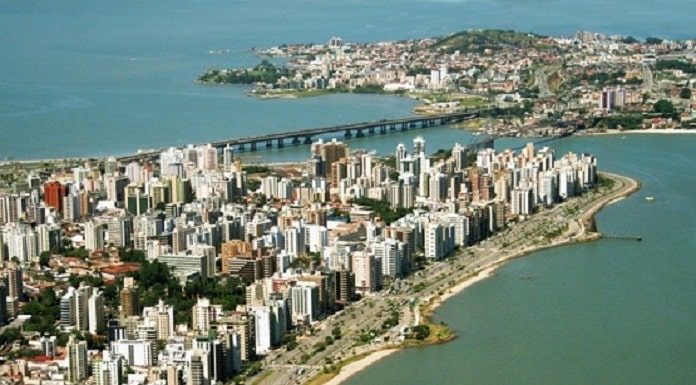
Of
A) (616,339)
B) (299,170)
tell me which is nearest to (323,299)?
(616,339)

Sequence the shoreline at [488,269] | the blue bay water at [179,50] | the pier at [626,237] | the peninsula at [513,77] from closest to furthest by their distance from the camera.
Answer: the shoreline at [488,269] < the pier at [626,237] < the blue bay water at [179,50] < the peninsula at [513,77]

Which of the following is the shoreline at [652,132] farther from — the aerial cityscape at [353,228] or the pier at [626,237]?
the pier at [626,237]

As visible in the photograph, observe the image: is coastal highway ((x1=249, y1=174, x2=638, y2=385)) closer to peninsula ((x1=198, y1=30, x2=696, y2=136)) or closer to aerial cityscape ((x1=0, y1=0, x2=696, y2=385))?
aerial cityscape ((x1=0, y1=0, x2=696, y2=385))

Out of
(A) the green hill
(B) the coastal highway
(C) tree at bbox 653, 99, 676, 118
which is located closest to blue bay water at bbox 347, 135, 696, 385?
(B) the coastal highway

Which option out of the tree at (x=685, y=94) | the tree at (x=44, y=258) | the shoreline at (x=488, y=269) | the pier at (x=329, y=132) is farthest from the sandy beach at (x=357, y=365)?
the tree at (x=685, y=94)

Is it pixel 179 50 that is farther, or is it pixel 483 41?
pixel 179 50

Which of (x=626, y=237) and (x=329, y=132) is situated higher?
(x=329, y=132)

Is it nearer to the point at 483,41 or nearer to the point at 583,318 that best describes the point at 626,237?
the point at 583,318

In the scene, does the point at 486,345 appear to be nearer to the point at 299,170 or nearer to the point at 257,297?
the point at 257,297

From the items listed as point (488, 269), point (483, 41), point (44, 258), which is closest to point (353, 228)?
point (488, 269)
